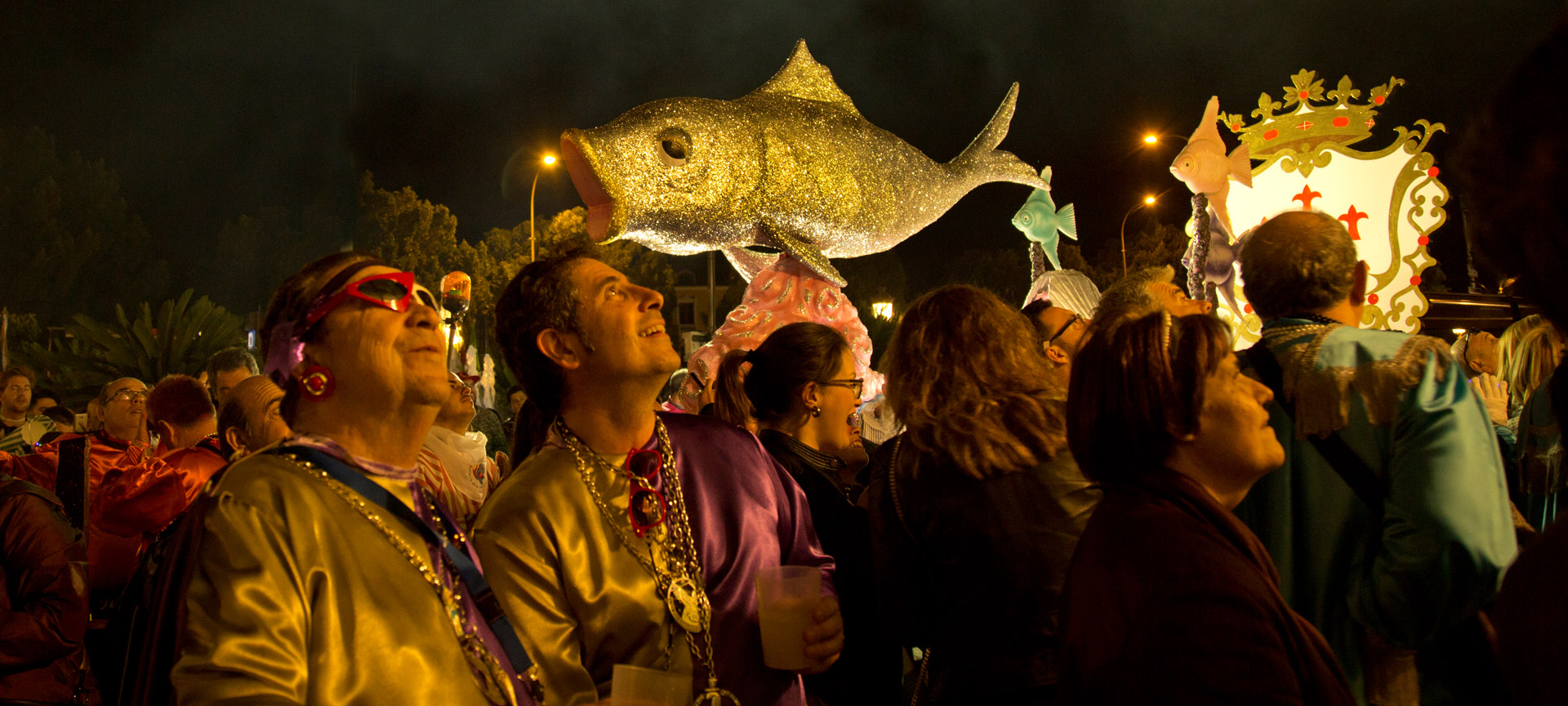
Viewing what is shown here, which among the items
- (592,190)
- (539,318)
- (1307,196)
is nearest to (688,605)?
(539,318)

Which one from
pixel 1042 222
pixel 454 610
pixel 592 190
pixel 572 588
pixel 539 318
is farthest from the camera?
pixel 1042 222

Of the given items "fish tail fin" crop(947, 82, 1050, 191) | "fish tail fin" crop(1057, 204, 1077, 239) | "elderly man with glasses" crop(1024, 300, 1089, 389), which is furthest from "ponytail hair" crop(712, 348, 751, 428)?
"fish tail fin" crop(1057, 204, 1077, 239)

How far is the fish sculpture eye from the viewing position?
20.5ft

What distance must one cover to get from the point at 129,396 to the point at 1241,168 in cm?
740

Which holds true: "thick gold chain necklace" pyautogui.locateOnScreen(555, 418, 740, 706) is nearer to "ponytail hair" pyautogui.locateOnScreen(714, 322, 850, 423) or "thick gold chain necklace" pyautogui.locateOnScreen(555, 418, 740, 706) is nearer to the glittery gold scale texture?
"ponytail hair" pyautogui.locateOnScreen(714, 322, 850, 423)

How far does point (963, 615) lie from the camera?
240 cm

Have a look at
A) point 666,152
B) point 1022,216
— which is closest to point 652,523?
point 666,152

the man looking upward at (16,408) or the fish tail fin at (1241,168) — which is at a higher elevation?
the fish tail fin at (1241,168)

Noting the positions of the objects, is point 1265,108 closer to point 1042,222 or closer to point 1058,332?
point 1042,222

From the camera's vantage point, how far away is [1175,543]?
5.17 feet

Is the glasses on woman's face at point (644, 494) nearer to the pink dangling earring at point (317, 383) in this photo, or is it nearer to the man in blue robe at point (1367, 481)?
the pink dangling earring at point (317, 383)

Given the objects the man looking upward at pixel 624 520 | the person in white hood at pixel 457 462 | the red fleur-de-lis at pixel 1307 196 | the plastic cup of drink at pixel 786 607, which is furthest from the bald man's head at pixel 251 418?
the red fleur-de-lis at pixel 1307 196

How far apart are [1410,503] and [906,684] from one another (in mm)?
1965

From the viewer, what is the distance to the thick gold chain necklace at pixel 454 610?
168 cm
